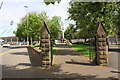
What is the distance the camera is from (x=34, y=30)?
142 feet

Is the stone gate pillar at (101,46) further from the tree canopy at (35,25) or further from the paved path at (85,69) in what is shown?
the tree canopy at (35,25)

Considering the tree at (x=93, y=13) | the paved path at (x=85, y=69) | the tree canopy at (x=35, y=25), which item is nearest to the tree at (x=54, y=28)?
the tree canopy at (x=35, y=25)

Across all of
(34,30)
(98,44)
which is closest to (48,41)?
(98,44)

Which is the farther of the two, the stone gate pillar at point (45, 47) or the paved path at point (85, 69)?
the stone gate pillar at point (45, 47)

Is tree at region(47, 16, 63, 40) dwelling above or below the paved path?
above

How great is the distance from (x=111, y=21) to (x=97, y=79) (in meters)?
15.5

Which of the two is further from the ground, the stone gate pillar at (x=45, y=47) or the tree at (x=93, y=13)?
the tree at (x=93, y=13)

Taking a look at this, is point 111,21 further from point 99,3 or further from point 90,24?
point 99,3

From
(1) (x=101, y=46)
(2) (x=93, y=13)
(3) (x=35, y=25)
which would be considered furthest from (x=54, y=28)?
(1) (x=101, y=46)

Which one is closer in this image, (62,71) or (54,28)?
(62,71)

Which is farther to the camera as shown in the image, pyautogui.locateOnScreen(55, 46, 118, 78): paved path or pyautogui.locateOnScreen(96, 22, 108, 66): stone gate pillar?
pyautogui.locateOnScreen(96, 22, 108, 66): stone gate pillar

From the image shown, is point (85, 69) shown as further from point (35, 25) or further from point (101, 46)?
point (35, 25)

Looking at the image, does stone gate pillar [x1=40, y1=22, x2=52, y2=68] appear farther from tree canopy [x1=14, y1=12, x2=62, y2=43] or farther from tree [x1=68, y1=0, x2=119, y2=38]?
tree canopy [x1=14, y1=12, x2=62, y2=43]

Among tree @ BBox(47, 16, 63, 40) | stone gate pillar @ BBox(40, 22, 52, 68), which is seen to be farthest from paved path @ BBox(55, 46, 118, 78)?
tree @ BBox(47, 16, 63, 40)
